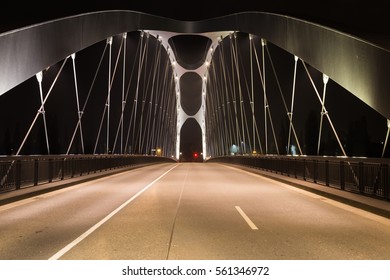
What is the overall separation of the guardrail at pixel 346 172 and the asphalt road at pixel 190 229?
108 cm

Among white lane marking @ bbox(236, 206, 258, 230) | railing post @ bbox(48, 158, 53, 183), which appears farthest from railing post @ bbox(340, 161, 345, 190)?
railing post @ bbox(48, 158, 53, 183)

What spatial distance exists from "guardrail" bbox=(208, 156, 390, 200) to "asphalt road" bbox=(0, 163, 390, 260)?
3.55 ft

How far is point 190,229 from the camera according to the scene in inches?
306

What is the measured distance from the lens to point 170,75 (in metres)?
81.0

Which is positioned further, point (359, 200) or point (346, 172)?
point (346, 172)

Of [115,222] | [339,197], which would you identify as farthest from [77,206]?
[339,197]

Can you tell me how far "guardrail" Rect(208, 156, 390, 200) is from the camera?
10898 mm

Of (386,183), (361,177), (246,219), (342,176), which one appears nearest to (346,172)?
(342,176)

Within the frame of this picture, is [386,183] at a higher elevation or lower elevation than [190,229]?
higher

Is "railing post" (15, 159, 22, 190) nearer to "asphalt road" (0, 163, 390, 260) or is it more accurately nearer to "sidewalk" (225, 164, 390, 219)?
"asphalt road" (0, 163, 390, 260)

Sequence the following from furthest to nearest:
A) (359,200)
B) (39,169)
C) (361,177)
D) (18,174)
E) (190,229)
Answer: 1. (39,169)
2. (18,174)
3. (361,177)
4. (359,200)
5. (190,229)

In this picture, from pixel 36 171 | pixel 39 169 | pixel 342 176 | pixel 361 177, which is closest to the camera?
pixel 361 177

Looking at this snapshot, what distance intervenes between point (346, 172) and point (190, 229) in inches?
299

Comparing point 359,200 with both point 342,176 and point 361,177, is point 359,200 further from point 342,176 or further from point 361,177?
point 342,176
